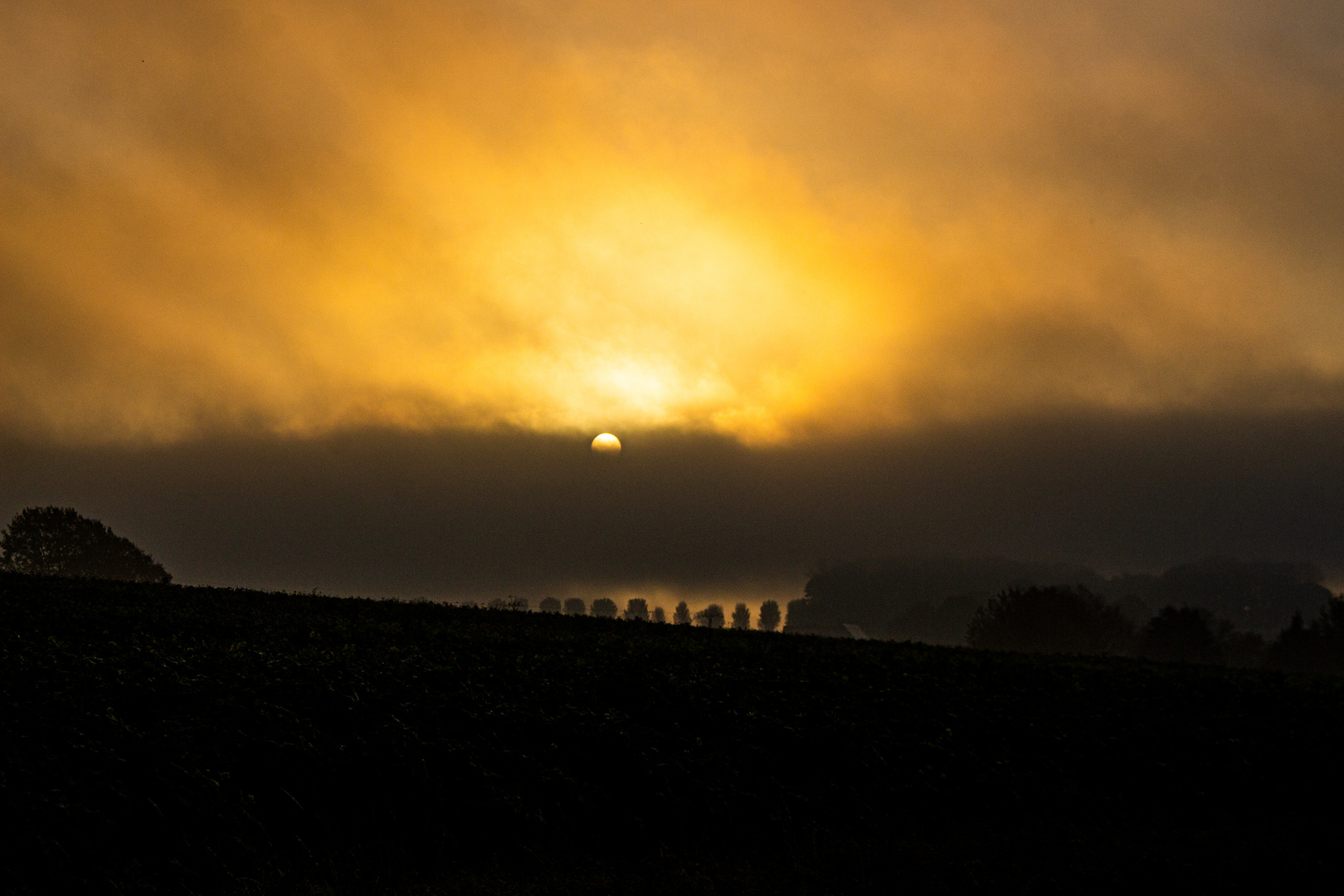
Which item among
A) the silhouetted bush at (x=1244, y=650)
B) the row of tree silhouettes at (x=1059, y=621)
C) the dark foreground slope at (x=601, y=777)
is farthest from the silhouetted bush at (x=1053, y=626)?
the dark foreground slope at (x=601, y=777)

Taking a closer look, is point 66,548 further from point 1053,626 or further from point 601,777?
point 1053,626

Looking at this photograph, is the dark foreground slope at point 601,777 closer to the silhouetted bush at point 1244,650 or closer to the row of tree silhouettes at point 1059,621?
the row of tree silhouettes at point 1059,621

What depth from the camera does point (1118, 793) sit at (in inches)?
779

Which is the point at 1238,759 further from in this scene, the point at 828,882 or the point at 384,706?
the point at 384,706

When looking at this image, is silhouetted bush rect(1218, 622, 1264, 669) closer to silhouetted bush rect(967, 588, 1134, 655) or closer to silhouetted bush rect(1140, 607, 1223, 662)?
silhouetted bush rect(967, 588, 1134, 655)

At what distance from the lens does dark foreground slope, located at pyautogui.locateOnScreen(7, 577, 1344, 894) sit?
1357 cm

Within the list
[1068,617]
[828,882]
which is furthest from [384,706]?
[1068,617]

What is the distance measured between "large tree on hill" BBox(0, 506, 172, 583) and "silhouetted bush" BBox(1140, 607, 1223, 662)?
133429 mm

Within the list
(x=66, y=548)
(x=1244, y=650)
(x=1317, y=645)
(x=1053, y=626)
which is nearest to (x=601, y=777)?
(x=66, y=548)

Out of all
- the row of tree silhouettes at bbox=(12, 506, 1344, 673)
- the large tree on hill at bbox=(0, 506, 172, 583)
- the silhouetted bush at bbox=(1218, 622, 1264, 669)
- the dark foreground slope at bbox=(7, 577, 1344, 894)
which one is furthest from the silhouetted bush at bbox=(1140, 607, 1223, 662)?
the large tree on hill at bbox=(0, 506, 172, 583)

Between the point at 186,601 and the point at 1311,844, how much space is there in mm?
39997

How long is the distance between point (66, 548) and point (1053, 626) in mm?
135463

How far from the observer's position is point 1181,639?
118 metres

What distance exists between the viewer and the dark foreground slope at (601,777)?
1357 cm
